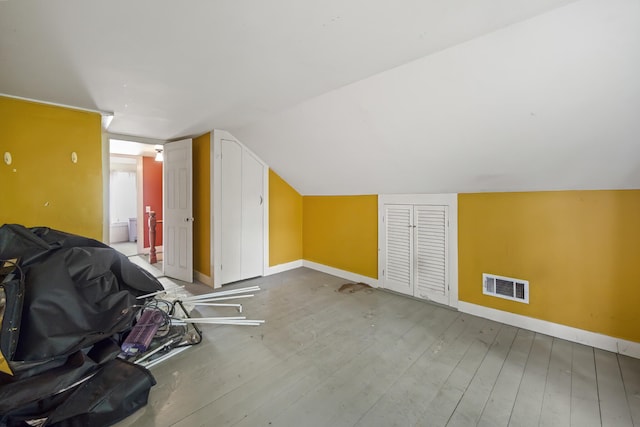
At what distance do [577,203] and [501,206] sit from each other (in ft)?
1.69

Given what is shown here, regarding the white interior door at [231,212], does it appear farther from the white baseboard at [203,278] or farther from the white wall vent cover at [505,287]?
the white wall vent cover at [505,287]

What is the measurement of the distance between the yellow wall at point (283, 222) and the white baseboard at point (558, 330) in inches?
104

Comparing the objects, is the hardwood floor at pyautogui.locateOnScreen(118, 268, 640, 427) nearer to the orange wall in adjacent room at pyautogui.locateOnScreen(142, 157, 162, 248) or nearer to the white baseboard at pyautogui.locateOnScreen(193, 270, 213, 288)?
the white baseboard at pyautogui.locateOnScreen(193, 270, 213, 288)

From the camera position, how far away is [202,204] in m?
3.66

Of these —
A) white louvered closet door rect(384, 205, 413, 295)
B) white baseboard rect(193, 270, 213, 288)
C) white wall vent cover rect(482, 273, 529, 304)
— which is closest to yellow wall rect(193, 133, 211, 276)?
white baseboard rect(193, 270, 213, 288)

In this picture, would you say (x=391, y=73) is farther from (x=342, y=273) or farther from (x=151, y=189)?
(x=151, y=189)

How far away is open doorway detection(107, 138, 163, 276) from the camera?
4836mm

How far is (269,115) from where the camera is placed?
9.27ft

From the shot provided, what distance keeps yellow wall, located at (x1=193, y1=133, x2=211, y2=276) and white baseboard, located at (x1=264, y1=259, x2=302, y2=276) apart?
2.98 feet

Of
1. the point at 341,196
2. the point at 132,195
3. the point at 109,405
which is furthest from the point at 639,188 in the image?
the point at 132,195

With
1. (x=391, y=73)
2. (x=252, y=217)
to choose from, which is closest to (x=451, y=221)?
(x=391, y=73)

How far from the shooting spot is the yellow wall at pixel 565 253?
1.95 metres

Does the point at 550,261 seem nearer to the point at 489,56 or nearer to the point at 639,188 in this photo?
the point at 639,188

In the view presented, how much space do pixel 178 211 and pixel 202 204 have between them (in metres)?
0.44
